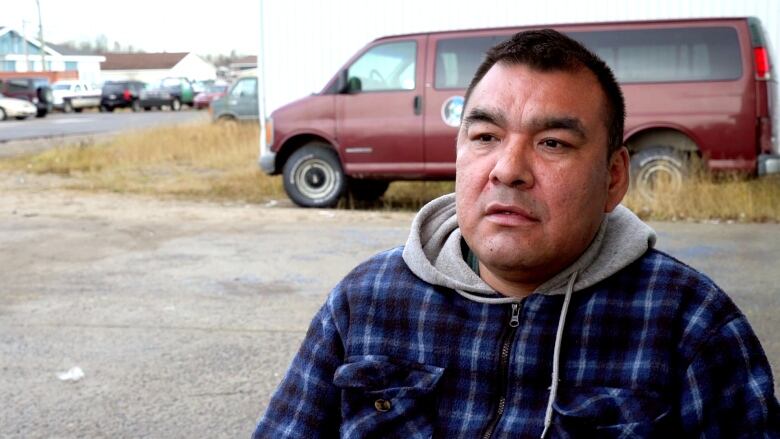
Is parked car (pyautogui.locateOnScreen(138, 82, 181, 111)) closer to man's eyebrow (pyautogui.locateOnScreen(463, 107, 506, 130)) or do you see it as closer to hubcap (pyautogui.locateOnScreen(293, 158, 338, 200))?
hubcap (pyautogui.locateOnScreen(293, 158, 338, 200))

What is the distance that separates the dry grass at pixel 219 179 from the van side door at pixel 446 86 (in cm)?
105

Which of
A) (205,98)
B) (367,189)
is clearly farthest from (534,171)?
(205,98)

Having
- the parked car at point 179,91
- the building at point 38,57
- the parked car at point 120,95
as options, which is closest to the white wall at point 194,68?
the building at point 38,57

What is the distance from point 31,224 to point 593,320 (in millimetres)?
9213

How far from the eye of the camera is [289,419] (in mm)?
2205

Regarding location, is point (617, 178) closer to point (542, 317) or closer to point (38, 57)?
point (542, 317)

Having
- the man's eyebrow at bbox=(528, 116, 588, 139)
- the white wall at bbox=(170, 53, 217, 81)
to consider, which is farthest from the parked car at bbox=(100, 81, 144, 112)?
the man's eyebrow at bbox=(528, 116, 588, 139)

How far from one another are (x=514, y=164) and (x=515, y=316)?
274 millimetres

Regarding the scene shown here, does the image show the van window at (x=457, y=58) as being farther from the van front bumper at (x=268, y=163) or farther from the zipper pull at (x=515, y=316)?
the zipper pull at (x=515, y=316)

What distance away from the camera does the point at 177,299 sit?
693 centimetres

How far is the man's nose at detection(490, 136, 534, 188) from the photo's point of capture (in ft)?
6.63

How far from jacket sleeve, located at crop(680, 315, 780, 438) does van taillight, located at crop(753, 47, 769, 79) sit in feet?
30.0

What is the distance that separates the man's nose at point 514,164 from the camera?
202cm

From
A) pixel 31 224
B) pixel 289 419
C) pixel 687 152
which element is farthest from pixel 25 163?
pixel 289 419
